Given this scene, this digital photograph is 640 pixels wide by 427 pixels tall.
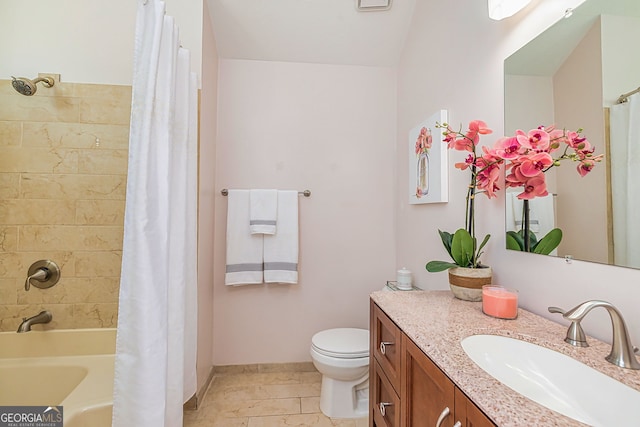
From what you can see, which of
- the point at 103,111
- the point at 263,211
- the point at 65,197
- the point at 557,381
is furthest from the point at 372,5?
the point at 65,197

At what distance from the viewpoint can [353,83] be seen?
219 centimetres

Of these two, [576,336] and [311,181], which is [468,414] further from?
[311,181]

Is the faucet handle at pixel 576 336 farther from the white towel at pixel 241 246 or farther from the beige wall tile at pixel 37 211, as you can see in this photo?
the beige wall tile at pixel 37 211

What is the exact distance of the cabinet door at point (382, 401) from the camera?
0.94 m

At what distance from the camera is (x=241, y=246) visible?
2010mm

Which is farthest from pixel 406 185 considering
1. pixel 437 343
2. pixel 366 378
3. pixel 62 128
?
pixel 62 128

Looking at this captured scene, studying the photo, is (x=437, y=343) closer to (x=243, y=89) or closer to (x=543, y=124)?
(x=543, y=124)

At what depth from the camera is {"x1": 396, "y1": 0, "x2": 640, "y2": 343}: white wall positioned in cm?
79

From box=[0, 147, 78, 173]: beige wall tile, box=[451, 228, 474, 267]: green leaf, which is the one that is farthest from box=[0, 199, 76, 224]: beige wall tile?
box=[451, 228, 474, 267]: green leaf

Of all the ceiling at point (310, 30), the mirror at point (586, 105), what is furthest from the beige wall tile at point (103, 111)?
the mirror at point (586, 105)

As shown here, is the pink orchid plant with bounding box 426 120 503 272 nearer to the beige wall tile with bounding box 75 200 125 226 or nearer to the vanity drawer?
the vanity drawer

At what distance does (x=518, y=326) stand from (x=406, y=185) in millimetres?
1277

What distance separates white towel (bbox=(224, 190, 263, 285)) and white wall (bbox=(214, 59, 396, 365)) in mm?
109

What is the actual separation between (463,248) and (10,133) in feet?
8.01
